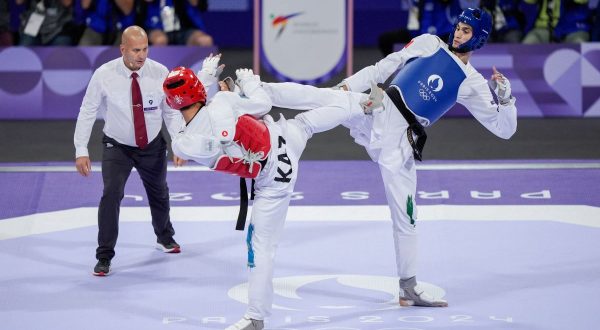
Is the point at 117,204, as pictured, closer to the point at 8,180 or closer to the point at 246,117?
the point at 246,117

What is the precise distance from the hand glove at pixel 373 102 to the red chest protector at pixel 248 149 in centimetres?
82

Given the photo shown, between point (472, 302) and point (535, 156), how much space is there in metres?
5.09

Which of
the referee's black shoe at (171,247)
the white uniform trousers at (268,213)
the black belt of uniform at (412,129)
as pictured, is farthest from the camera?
the referee's black shoe at (171,247)

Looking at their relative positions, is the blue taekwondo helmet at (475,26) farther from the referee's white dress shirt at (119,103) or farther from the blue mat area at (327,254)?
the referee's white dress shirt at (119,103)

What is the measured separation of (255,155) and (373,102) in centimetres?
96

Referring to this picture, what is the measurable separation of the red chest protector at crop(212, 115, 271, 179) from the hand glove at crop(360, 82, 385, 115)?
32.5 inches

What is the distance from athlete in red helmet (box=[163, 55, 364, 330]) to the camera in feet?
21.6

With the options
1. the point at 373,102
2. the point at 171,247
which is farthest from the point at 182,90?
the point at 171,247

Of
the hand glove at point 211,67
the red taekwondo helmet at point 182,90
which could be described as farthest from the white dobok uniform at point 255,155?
the hand glove at point 211,67

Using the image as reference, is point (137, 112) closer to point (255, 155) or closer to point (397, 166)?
point (255, 155)

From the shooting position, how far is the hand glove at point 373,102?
717 cm

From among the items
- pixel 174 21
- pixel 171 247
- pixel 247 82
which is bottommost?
pixel 171 247

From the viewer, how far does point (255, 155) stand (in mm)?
6660

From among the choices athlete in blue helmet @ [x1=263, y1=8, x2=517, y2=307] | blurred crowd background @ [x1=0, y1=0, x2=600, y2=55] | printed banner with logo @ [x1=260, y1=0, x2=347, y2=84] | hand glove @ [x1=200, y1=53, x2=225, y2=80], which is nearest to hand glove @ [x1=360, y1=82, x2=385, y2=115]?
athlete in blue helmet @ [x1=263, y1=8, x2=517, y2=307]
